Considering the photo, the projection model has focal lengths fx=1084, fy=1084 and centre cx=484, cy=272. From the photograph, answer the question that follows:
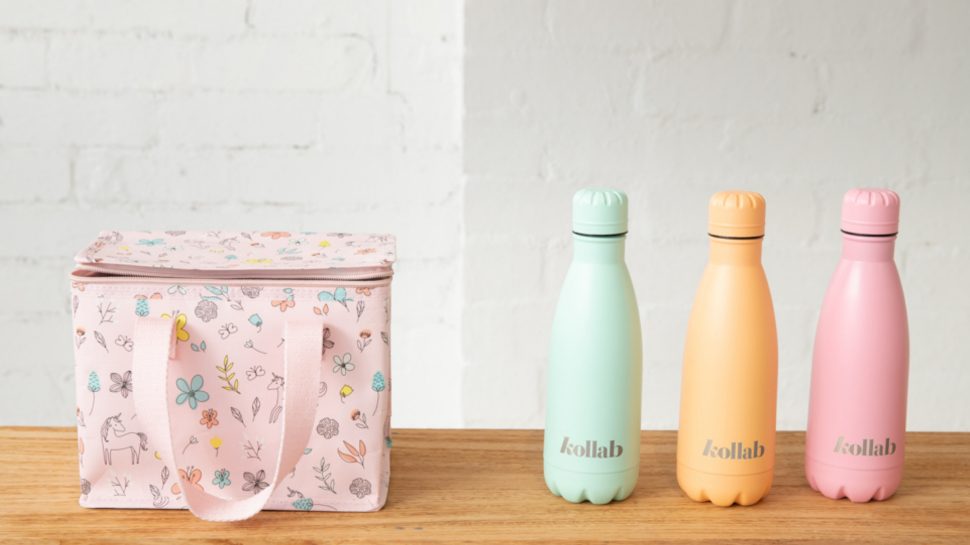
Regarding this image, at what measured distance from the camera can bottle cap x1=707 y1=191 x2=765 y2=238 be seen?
2.57 feet

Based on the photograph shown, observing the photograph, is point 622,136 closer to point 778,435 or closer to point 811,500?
point 778,435

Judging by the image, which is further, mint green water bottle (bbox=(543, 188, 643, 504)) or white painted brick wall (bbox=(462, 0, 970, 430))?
white painted brick wall (bbox=(462, 0, 970, 430))

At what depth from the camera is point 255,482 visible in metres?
0.83

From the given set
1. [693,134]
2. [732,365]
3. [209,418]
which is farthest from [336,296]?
[693,134]

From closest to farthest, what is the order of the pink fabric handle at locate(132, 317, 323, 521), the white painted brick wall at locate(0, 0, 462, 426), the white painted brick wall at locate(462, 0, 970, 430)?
the pink fabric handle at locate(132, 317, 323, 521) < the white painted brick wall at locate(462, 0, 970, 430) < the white painted brick wall at locate(0, 0, 462, 426)

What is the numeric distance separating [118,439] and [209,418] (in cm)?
7

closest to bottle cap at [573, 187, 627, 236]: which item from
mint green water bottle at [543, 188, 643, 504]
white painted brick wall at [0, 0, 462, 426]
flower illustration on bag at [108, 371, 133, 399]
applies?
mint green water bottle at [543, 188, 643, 504]

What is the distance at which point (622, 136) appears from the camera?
1.44 meters

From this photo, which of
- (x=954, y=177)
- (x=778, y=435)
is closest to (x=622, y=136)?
(x=954, y=177)

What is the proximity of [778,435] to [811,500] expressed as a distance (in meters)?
0.14

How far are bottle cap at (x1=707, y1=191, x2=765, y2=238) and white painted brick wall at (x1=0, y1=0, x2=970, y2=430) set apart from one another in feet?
2.15

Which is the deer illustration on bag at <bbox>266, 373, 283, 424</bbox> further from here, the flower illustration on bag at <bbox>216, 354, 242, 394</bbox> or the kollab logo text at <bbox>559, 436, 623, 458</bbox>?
the kollab logo text at <bbox>559, 436, 623, 458</bbox>

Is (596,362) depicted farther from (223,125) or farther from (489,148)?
(223,125)

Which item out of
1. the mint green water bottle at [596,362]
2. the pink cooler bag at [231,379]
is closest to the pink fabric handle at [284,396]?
the pink cooler bag at [231,379]
